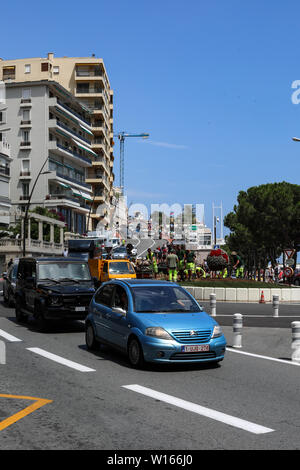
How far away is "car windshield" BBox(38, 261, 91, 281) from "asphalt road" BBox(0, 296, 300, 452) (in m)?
4.03

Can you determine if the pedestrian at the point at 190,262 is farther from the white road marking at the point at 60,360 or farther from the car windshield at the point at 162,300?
the car windshield at the point at 162,300

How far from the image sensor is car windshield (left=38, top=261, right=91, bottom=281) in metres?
16.6

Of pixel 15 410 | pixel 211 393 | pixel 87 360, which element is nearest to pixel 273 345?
pixel 87 360

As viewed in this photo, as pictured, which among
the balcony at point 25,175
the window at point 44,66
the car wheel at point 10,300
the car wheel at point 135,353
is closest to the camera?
the car wheel at point 135,353

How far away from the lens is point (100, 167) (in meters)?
101

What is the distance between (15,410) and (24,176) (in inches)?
2970

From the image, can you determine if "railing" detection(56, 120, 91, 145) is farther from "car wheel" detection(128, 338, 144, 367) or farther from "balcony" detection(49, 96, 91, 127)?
"car wheel" detection(128, 338, 144, 367)

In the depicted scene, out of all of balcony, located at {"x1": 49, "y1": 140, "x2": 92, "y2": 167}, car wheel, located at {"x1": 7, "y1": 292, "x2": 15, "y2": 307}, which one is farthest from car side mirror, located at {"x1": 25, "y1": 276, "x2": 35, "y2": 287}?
balcony, located at {"x1": 49, "y1": 140, "x2": 92, "y2": 167}

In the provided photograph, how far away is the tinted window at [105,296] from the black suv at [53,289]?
3102mm

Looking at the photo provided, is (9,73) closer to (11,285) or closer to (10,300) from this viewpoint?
(10,300)

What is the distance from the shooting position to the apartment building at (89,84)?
90875mm

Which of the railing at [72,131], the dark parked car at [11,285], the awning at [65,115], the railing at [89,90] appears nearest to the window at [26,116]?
the awning at [65,115]

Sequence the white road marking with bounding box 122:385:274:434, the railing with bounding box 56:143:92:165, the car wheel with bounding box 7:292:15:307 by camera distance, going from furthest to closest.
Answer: the railing with bounding box 56:143:92:165 < the car wheel with bounding box 7:292:15:307 < the white road marking with bounding box 122:385:274:434
